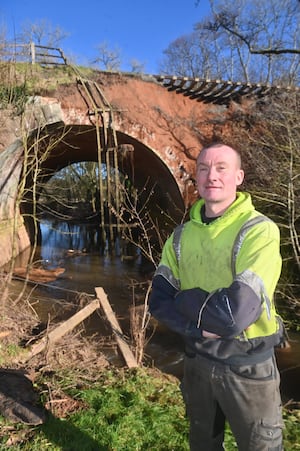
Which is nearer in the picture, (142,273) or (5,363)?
(5,363)

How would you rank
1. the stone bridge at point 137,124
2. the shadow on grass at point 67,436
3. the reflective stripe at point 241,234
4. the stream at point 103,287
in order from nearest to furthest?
1. the reflective stripe at point 241,234
2. the shadow on grass at point 67,436
3. the stream at point 103,287
4. the stone bridge at point 137,124

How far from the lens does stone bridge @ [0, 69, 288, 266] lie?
11586 mm

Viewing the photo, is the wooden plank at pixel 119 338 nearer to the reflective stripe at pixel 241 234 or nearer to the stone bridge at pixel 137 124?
the reflective stripe at pixel 241 234

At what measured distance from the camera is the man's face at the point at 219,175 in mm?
1835

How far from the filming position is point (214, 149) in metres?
1.84

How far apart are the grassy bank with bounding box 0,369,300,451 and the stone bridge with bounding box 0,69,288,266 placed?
23.7ft

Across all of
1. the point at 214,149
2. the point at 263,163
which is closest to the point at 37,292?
the point at 263,163

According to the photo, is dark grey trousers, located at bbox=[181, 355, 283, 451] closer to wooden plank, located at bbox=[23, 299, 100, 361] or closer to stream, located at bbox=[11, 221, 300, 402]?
wooden plank, located at bbox=[23, 299, 100, 361]

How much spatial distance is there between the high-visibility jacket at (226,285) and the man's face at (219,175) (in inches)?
2.3

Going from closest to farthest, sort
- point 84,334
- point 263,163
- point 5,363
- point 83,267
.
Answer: point 5,363
point 84,334
point 263,163
point 83,267

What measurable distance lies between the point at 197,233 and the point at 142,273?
33.7 feet

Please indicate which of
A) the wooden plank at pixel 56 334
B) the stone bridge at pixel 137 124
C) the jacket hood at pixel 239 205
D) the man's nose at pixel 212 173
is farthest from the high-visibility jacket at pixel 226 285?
the stone bridge at pixel 137 124

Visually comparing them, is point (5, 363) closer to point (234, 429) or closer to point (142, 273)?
point (234, 429)

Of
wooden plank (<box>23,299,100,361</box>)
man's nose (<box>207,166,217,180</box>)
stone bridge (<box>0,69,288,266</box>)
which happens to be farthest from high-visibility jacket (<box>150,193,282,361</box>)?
stone bridge (<box>0,69,288,266</box>)
